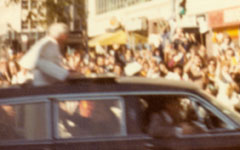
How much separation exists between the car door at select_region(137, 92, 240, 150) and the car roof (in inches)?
4.4

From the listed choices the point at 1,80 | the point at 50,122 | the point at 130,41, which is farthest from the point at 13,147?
the point at 130,41

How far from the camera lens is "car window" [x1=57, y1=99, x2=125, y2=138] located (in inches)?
131

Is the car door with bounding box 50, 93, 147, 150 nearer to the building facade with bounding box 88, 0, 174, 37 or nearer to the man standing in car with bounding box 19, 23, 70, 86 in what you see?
the man standing in car with bounding box 19, 23, 70, 86

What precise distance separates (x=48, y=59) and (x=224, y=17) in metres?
10.8

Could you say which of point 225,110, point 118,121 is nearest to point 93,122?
point 118,121

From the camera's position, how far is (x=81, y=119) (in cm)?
335

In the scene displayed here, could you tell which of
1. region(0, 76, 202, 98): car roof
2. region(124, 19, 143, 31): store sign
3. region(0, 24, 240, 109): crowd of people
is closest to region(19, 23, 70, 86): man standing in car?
region(0, 76, 202, 98): car roof

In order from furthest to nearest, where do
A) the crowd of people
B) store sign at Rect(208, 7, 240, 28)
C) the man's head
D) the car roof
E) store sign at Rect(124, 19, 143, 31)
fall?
store sign at Rect(124, 19, 143, 31)
store sign at Rect(208, 7, 240, 28)
the crowd of people
the man's head
the car roof

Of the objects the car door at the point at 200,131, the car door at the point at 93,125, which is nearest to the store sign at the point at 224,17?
the car door at the point at 200,131

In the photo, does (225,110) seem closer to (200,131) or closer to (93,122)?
(200,131)

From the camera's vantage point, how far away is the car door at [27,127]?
131 inches

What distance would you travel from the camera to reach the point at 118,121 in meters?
3.31

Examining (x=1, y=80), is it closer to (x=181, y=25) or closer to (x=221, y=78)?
(x=221, y=78)

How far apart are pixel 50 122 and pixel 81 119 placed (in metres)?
0.25
